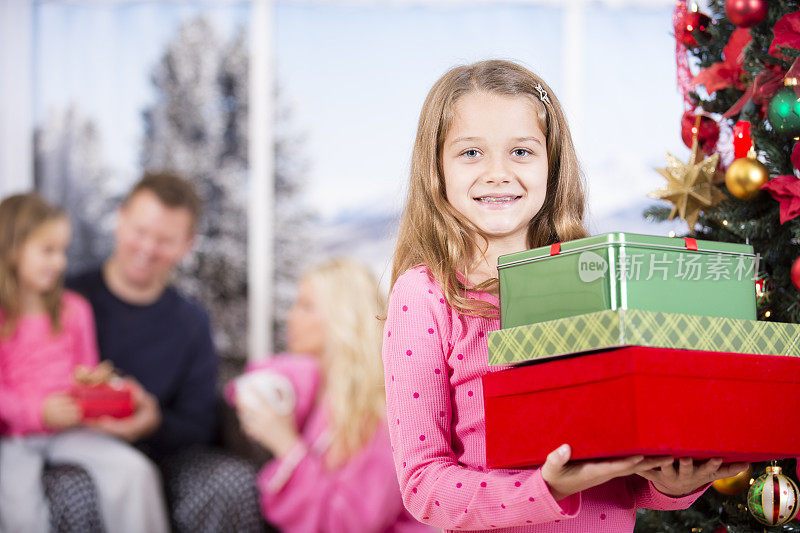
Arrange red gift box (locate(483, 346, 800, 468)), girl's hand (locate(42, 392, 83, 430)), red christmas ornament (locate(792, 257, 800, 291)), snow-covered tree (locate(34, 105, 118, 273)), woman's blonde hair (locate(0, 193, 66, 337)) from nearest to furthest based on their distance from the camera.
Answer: red gift box (locate(483, 346, 800, 468)), red christmas ornament (locate(792, 257, 800, 291)), girl's hand (locate(42, 392, 83, 430)), woman's blonde hair (locate(0, 193, 66, 337)), snow-covered tree (locate(34, 105, 118, 273))

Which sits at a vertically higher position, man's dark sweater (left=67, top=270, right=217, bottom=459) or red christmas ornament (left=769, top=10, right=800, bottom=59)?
red christmas ornament (left=769, top=10, right=800, bottom=59)

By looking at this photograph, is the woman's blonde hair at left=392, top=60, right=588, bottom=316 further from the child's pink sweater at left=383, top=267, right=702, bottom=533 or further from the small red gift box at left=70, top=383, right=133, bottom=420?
the small red gift box at left=70, top=383, right=133, bottom=420

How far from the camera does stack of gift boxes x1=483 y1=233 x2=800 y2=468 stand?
979 millimetres

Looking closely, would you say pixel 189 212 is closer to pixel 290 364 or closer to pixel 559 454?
pixel 290 364

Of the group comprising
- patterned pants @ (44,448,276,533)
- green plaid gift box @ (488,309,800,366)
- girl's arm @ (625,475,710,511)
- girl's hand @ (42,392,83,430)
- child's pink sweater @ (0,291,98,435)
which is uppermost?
green plaid gift box @ (488,309,800,366)

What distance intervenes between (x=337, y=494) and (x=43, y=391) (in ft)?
3.81

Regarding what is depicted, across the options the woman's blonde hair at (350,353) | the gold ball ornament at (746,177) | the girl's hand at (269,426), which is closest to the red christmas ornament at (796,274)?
the gold ball ornament at (746,177)

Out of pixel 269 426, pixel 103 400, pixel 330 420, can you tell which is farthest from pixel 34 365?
pixel 330 420

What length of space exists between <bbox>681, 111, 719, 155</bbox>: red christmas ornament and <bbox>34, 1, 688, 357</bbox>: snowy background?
2431mm

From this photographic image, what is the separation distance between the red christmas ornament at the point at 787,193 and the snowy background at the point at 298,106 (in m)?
2.68

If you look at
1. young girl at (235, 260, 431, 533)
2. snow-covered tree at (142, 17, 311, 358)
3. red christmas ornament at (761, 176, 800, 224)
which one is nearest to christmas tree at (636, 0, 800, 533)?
red christmas ornament at (761, 176, 800, 224)

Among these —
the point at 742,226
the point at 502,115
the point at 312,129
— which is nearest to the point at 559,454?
the point at 502,115

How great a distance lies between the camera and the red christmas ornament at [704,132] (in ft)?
5.44

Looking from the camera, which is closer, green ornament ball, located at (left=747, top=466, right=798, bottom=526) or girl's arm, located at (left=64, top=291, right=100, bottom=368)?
green ornament ball, located at (left=747, top=466, right=798, bottom=526)
